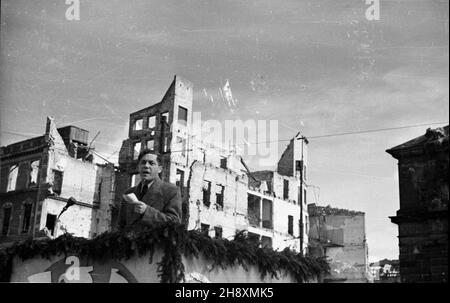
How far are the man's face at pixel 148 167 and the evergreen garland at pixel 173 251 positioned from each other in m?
0.64

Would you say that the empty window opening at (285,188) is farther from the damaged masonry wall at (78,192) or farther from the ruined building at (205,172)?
the damaged masonry wall at (78,192)

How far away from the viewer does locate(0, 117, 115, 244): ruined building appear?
46.0 feet

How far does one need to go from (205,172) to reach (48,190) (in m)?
5.77

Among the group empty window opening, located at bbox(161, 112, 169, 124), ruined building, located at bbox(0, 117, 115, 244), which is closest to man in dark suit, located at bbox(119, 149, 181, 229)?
empty window opening, located at bbox(161, 112, 169, 124)

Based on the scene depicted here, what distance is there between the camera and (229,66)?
260 inches

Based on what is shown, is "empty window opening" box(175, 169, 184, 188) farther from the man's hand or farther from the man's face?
the man's hand

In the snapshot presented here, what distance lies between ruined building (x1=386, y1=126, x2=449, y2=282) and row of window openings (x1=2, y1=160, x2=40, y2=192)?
12.6 metres

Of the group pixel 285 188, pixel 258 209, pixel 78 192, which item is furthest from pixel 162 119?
pixel 258 209

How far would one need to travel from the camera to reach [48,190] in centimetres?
1667

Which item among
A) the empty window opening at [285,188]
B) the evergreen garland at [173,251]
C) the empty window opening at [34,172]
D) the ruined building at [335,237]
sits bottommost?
the evergreen garland at [173,251]

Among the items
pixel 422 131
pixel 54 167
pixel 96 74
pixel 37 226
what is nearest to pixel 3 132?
pixel 96 74

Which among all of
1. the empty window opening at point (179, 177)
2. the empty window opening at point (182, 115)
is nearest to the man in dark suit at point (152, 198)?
the empty window opening at point (182, 115)

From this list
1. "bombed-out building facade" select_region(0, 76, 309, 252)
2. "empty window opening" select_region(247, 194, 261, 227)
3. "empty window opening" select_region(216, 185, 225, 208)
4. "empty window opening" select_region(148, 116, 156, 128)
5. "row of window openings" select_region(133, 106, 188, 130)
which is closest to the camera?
"row of window openings" select_region(133, 106, 188, 130)

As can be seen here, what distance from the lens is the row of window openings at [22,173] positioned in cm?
1698
